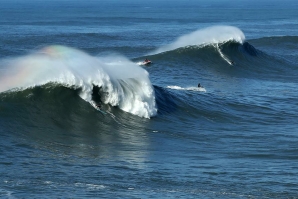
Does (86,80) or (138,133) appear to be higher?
(86,80)

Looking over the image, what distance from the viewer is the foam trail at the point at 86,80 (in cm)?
2497

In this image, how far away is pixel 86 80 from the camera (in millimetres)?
25234

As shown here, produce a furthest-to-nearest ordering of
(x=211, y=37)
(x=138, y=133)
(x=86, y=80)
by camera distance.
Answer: (x=211, y=37) < (x=86, y=80) < (x=138, y=133)

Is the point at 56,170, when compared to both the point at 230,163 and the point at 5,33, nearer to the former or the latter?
the point at 230,163

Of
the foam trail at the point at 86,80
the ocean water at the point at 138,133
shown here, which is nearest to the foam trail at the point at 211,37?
the ocean water at the point at 138,133

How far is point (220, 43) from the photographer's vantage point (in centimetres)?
5156

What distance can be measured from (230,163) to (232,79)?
75.9 ft

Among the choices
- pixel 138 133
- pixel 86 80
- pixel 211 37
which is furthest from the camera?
pixel 211 37

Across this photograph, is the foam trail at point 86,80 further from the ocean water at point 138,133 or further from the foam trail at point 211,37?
the foam trail at point 211,37

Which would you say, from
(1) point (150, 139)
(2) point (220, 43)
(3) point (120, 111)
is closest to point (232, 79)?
(2) point (220, 43)

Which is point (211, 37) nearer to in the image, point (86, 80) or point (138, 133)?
point (86, 80)

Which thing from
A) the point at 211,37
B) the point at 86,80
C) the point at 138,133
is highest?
the point at 86,80

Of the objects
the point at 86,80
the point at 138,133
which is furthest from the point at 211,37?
the point at 138,133

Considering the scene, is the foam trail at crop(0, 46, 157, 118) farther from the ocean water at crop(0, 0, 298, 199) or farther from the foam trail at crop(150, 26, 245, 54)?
the foam trail at crop(150, 26, 245, 54)
